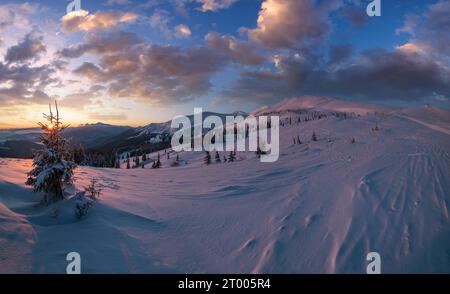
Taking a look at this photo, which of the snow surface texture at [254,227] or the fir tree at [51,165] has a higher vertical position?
the fir tree at [51,165]

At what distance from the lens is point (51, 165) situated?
374 inches

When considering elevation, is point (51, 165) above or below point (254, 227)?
above

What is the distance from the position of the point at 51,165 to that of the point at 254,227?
7.73m

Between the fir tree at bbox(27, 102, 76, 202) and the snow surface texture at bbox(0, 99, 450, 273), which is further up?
the fir tree at bbox(27, 102, 76, 202)

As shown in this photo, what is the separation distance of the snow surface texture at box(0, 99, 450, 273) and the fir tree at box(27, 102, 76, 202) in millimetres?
727

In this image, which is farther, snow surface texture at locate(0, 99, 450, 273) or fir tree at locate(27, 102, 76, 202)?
fir tree at locate(27, 102, 76, 202)

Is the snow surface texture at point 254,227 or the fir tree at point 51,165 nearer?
the snow surface texture at point 254,227

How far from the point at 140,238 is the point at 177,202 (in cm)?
389

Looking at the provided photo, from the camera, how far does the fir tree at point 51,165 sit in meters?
9.29

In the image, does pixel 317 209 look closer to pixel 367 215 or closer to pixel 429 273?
pixel 367 215

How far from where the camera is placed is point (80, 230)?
25.6 ft

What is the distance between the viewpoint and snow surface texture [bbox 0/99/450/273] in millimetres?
6434

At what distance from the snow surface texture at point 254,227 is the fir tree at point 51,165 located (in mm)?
727

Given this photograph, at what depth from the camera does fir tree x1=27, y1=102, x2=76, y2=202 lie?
929 cm
